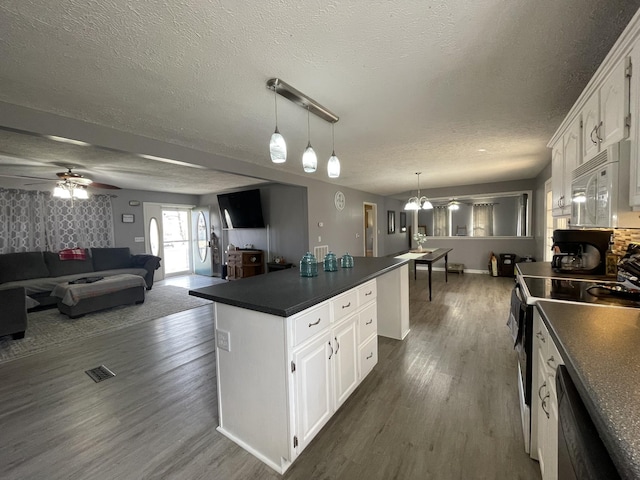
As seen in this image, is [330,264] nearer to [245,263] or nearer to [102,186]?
[245,263]

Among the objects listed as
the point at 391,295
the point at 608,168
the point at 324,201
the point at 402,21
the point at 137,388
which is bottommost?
the point at 137,388

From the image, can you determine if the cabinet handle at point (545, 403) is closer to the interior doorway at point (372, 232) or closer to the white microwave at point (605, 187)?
the white microwave at point (605, 187)

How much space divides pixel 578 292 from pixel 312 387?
5.61ft

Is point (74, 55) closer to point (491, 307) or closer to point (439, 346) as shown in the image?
point (439, 346)

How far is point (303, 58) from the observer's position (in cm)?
157

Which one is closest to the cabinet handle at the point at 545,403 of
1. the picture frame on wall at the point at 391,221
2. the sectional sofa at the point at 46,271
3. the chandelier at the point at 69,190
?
the sectional sofa at the point at 46,271

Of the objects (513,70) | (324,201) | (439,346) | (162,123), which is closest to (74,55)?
(162,123)

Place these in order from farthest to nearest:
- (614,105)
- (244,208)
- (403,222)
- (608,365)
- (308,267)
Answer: (403,222) < (244,208) < (308,267) < (614,105) < (608,365)

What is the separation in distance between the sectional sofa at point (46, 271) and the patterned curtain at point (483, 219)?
8.60 m

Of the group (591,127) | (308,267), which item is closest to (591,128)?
(591,127)

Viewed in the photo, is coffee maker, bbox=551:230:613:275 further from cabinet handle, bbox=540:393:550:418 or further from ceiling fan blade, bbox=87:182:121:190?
ceiling fan blade, bbox=87:182:121:190

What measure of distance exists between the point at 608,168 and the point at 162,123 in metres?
3.30

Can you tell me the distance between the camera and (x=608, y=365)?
0.81 meters

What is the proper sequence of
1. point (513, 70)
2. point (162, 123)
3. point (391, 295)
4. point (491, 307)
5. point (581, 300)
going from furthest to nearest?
point (491, 307)
point (391, 295)
point (162, 123)
point (513, 70)
point (581, 300)
